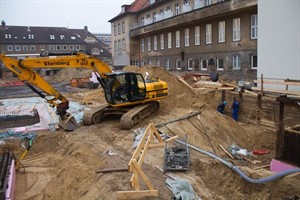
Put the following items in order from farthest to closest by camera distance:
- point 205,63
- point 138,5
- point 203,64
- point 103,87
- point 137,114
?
point 138,5 → point 203,64 → point 205,63 → point 103,87 → point 137,114

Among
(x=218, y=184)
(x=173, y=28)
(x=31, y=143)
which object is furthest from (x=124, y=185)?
(x=173, y=28)

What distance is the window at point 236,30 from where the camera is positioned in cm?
2709

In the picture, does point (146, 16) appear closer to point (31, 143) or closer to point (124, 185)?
point (31, 143)

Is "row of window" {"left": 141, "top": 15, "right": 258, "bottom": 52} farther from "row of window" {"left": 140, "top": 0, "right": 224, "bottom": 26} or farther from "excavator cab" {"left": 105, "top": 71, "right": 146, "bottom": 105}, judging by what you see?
"excavator cab" {"left": 105, "top": 71, "right": 146, "bottom": 105}

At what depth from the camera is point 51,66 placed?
13.4m

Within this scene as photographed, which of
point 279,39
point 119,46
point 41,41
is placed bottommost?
point 279,39

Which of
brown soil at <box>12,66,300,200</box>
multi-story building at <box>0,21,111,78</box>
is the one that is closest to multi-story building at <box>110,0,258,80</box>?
brown soil at <box>12,66,300,200</box>

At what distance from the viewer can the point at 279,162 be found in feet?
36.0

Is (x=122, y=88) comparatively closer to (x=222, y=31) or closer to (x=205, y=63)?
(x=222, y=31)

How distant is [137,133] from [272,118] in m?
8.64

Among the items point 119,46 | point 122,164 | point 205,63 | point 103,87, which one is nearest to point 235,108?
point 103,87

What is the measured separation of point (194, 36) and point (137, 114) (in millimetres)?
20829

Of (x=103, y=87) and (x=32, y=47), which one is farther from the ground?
(x=32, y=47)

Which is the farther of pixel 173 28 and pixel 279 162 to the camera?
pixel 173 28
